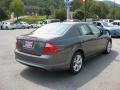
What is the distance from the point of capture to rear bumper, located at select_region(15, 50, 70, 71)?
540 cm

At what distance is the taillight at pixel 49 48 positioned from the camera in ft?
17.8

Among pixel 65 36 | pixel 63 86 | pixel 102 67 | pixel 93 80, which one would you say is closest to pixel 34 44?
pixel 65 36

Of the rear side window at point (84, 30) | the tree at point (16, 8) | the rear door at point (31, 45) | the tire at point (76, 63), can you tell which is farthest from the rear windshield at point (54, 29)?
the tree at point (16, 8)

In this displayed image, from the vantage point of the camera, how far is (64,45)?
565 cm

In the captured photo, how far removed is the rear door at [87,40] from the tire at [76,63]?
13.9 inches

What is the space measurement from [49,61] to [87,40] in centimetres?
187

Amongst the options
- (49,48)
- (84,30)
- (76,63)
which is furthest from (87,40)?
(49,48)

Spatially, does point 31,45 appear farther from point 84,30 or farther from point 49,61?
point 84,30

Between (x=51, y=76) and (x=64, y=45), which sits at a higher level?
(x=64, y=45)

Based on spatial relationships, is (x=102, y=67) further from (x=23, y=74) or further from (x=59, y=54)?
(x=23, y=74)

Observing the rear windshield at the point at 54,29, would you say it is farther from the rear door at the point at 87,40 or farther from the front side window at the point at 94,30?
the front side window at the point at 94,30

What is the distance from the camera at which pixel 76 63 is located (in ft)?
20.5

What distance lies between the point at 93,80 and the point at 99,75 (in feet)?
1.60

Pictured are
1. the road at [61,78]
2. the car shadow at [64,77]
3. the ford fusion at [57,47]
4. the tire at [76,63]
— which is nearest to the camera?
the road at [61,78]
